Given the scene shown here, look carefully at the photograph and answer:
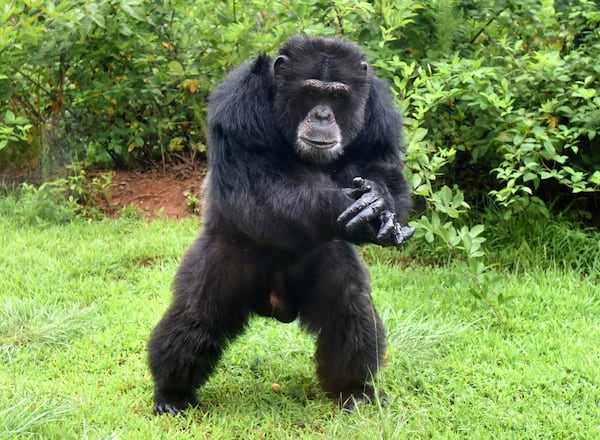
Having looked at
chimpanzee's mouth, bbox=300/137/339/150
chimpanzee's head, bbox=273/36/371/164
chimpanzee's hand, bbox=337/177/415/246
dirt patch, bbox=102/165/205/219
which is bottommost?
dirt patch, bbox=102/165/205/219

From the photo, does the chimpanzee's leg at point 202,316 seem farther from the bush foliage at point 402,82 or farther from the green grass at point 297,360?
the bush foliage at point 402,82

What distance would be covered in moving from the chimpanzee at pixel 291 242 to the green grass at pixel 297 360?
32cm

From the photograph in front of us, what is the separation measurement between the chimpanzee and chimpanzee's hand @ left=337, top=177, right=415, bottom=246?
0.54ft

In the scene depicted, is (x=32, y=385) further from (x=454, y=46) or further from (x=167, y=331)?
(x=454, y=46)

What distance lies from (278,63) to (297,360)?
2053 millimetres

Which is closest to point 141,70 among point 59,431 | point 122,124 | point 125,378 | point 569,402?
point 122,124

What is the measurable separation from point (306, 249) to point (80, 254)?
333cm

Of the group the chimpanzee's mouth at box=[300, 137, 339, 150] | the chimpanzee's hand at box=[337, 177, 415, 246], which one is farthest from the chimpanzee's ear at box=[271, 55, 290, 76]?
Answer: the chimpanzee's hand at box=[337, 177, 415, 246]

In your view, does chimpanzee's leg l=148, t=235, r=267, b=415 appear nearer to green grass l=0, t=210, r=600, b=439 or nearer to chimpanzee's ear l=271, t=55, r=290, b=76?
green grass l=0, t=210, r=600, b=439

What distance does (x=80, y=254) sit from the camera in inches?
263

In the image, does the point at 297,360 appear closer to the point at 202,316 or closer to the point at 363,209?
the point at 202,316

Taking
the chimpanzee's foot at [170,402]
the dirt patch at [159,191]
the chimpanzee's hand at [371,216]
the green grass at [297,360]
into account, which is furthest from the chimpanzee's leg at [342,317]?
the dirt patch at [159,191]

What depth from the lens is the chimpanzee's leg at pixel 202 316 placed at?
4137 millimetres

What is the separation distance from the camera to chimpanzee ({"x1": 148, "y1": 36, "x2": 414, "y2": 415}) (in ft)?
13.0
